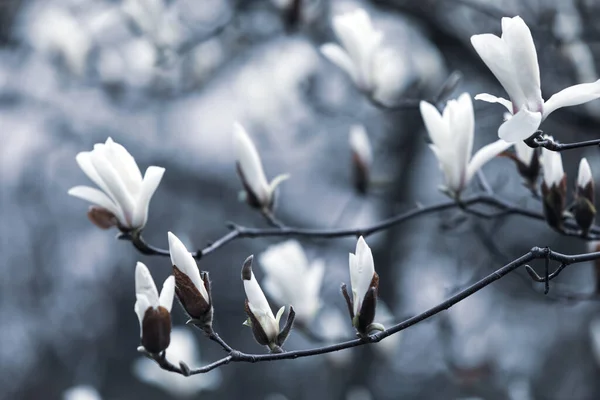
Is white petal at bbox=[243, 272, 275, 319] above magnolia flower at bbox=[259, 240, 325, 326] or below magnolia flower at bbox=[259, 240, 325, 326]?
above

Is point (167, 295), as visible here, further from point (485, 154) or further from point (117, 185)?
point (485, 154)

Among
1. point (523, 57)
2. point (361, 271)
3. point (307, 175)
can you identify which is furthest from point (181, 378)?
point (307, 175)

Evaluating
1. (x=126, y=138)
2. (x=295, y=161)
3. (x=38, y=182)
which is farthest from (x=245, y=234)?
(x=38, y=182)

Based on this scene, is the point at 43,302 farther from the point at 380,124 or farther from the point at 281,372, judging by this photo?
the point at 380,124

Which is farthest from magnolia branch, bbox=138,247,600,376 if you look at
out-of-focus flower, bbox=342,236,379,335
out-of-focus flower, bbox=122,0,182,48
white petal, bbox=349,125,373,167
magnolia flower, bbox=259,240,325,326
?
out-of-focus flower, bbox=122,0,182,48

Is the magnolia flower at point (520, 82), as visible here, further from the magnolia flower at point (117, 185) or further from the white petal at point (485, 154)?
the magnolia flower at point (117, 185)

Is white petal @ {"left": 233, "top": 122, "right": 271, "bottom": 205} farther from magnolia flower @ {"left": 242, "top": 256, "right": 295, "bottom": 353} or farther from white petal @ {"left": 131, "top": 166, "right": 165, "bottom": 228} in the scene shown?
magnolia flower @ {"left": 242, "top": 256, "right": 295, "bottom": 353}
